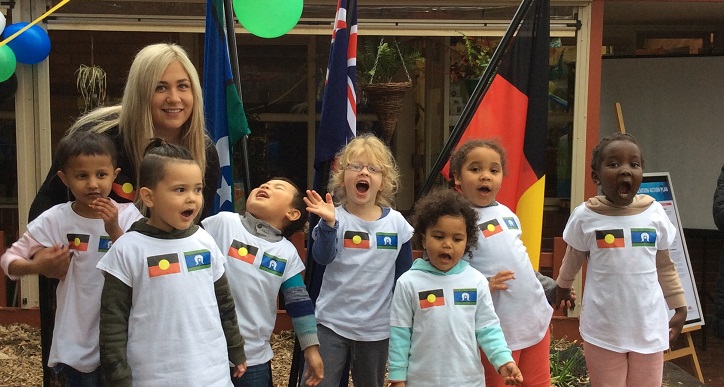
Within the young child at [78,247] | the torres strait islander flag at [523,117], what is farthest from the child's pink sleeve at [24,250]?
the torres strait islander flag at [523,117]

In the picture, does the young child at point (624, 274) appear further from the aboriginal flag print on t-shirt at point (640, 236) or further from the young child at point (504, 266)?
the young child at point (504, 266)

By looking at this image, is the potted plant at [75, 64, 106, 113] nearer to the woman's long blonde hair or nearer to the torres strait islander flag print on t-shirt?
the woman's long blonde hair

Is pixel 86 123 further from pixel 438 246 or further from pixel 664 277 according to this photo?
pixel 664 277

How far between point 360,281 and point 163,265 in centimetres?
104

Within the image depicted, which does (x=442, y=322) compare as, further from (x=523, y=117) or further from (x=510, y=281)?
(x=523, y=117)

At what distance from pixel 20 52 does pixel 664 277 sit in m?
4.46

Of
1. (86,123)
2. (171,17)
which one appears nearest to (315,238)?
(86,123)

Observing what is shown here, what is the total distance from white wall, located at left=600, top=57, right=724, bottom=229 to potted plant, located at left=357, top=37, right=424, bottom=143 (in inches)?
82.3

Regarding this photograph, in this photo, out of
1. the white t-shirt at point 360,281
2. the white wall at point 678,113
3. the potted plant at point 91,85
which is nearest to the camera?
the white t-shirt at point 360,281

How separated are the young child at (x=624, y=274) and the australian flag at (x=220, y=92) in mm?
1640

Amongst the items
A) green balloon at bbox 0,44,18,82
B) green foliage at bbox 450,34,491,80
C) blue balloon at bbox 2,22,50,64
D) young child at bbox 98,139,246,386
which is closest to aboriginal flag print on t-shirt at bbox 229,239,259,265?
young child at bbox 98,139,246,386

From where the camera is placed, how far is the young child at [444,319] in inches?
127

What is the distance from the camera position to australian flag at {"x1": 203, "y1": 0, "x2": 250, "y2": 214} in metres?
3.84

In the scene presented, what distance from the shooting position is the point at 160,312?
2.70 meters
